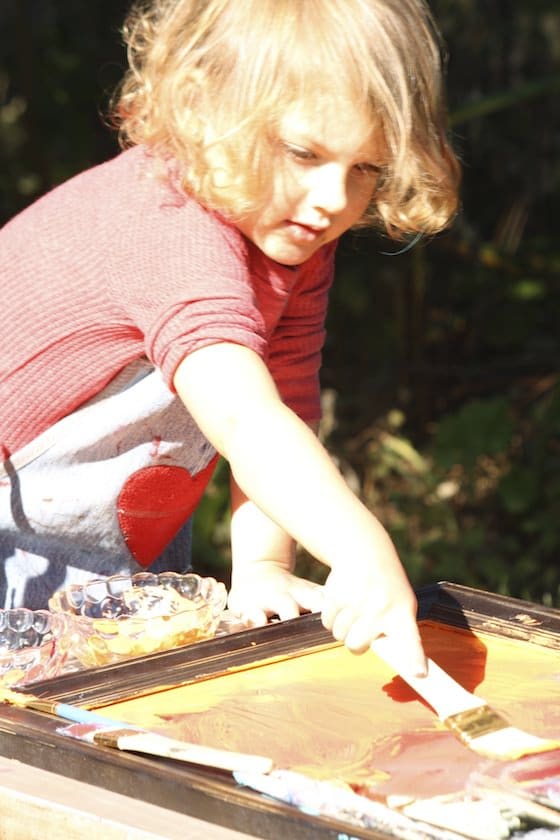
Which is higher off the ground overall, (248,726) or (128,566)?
(248,726)

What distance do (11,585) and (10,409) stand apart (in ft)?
0.75

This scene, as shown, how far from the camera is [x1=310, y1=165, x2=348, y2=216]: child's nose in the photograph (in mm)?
1389

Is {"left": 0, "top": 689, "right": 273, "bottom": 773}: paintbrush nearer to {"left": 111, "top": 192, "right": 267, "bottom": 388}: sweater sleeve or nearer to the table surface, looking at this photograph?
the table surface

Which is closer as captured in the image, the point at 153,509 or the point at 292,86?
the point at 292,86

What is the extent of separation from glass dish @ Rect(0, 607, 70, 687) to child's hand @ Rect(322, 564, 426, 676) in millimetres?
288

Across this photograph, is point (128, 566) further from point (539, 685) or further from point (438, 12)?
point (438, 12)

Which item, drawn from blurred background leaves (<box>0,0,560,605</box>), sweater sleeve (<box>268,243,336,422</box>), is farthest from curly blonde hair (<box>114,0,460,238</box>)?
blurred background leaves (<box>0,0,560,605</box>)

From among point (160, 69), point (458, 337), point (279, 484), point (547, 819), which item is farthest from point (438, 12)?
point (547, 819)

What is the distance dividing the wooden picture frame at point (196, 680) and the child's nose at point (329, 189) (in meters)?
0.42

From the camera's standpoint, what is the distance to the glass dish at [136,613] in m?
1.28

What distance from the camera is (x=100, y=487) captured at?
1559 millimetres

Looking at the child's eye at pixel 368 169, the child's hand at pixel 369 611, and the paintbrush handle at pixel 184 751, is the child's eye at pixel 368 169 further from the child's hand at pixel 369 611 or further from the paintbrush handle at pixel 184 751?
the paintbrush handle at pixel 184 751

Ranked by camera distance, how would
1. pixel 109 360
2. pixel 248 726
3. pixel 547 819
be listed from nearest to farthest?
pixel 547 819
pixel 248 726
pixel 109 360

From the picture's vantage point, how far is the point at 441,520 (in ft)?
12.8
